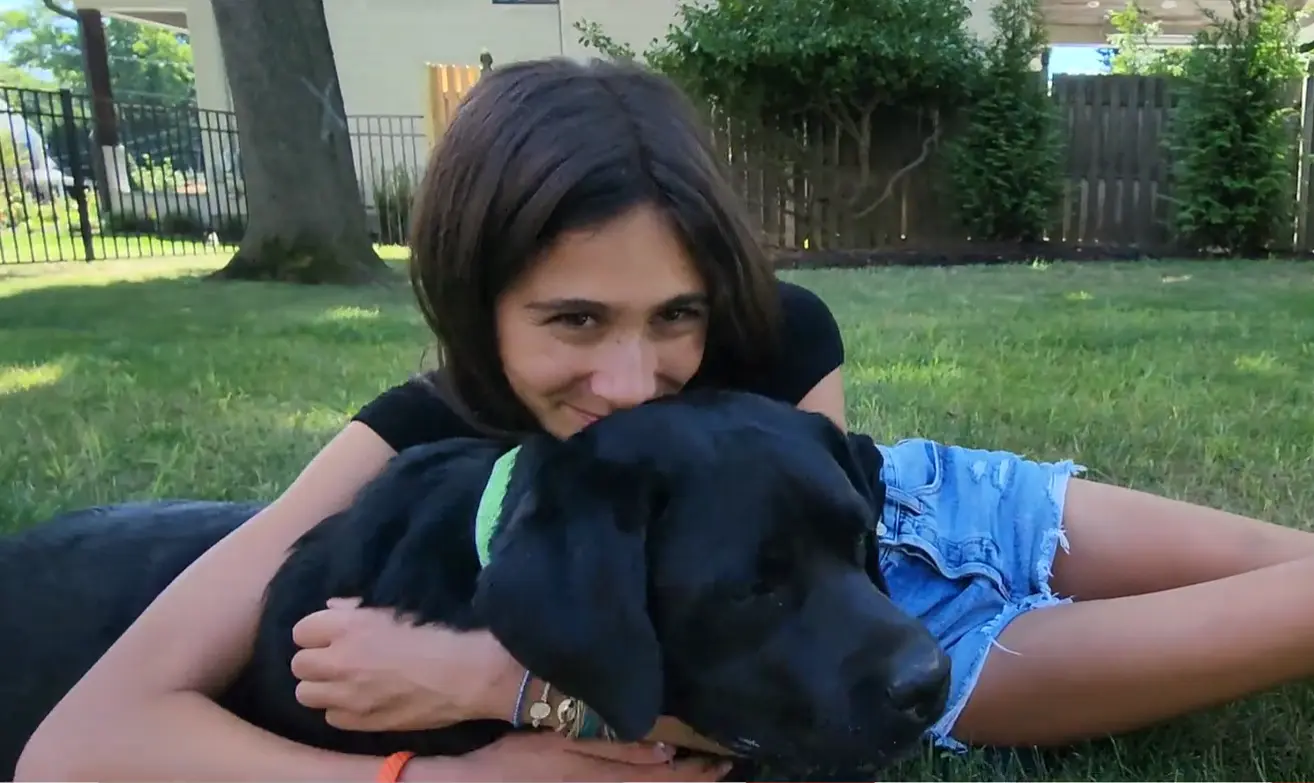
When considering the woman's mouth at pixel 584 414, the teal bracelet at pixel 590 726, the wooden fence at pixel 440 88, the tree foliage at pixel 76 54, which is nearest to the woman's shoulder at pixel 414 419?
the woman's mouth at pixel 584 414

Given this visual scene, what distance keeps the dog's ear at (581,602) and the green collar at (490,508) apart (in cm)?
11

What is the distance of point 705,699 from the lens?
159 centimetres

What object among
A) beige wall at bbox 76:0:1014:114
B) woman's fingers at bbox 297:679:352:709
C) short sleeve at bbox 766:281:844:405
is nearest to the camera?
woman's fingers at bbox 297:679:352:709

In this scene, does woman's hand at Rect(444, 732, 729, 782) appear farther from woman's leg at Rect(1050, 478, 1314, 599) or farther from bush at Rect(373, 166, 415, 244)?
bush at Rect(373, 166, 415, 244)

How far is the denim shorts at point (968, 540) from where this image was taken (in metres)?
2.34

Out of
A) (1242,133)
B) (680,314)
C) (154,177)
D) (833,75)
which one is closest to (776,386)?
(680,314)

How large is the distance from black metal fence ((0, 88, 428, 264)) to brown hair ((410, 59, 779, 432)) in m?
14.1

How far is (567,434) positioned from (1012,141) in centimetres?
1096

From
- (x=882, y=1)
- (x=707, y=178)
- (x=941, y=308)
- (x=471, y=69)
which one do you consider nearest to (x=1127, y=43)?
(x=882, y=1)

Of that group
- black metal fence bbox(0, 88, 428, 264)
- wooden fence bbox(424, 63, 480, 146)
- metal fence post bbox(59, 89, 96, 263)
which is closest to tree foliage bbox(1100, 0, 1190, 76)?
wooden fence bbox(424, 63, 480, 146)

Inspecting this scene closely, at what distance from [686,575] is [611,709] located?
0.21 meters

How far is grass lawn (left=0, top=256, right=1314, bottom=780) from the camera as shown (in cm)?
226

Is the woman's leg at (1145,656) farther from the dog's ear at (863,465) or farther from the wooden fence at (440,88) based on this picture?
the wooden fence at (440,88)

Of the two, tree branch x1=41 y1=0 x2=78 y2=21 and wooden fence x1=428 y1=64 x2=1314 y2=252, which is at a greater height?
tree branch x1=41 y1=0 x2=78 y2=21
